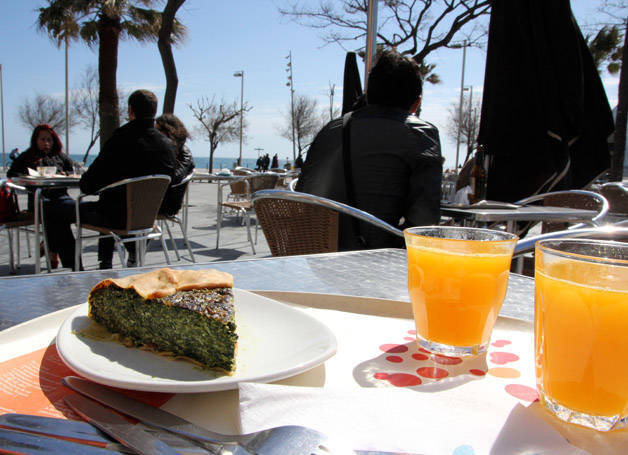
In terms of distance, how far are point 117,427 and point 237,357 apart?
0.71 feet

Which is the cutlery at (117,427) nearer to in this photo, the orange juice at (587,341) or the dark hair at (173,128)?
the orange juice at (587,341)

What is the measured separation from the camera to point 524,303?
845mm

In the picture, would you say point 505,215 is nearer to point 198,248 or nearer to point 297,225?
point 297,225

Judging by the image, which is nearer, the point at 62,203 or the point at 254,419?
the point at 254,419

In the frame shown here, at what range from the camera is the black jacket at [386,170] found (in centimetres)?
234

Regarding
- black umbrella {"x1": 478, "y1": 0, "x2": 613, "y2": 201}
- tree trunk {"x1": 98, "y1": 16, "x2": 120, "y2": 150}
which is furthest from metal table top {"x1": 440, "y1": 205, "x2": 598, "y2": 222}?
tree trunk {"x1": 98, "y1": 16, "x2": 120, "y2": 150}

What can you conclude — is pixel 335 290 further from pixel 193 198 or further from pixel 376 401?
pixel 193 198

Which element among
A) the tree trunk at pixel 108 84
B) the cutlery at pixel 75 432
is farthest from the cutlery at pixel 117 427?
the tree trunk at pixel 108 84

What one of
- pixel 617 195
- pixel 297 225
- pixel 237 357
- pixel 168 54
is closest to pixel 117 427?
pixel 237 357

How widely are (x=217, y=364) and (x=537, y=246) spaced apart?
0.40 meters

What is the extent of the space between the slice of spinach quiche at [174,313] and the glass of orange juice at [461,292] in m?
0.27

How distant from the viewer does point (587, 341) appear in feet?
1.48

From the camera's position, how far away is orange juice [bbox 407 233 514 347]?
607 millimetres

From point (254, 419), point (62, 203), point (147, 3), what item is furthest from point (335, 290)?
point (147, 3)
